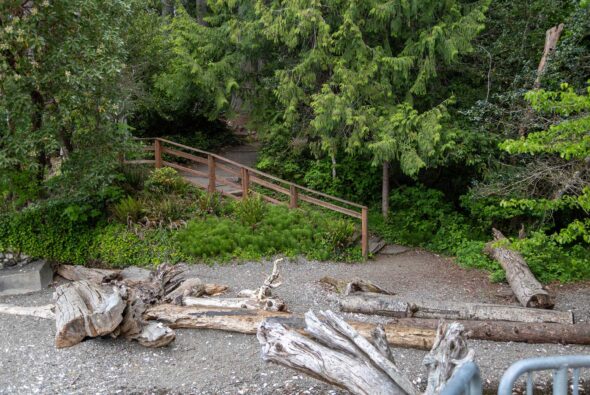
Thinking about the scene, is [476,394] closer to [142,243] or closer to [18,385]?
[18,385]

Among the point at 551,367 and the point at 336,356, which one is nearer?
the point at 551,367

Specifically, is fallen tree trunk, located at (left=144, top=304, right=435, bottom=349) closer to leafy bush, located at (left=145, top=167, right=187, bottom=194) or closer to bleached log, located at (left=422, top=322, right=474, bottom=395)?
bleached log, located at (left=422, top=322, right=474, bottom=395)

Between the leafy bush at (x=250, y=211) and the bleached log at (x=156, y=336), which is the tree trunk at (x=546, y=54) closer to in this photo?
the leafy bush at (x=250, y=211)

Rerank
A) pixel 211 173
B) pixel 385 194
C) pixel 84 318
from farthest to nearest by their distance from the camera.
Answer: pixel 385 194 → pixel 211 173 → pixel 84 318

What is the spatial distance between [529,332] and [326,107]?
627 centimetres

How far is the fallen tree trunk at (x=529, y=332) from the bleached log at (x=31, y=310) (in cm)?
502

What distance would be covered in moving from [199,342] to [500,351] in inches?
144

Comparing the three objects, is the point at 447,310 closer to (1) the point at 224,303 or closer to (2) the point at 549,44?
(1) the point at 224,303

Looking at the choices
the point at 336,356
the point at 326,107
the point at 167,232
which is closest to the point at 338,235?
the point at 326,107

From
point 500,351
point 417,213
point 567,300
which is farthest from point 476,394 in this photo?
point 417,213

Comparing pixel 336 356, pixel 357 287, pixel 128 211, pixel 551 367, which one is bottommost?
pixel 357 287

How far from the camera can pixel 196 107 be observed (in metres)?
17.3

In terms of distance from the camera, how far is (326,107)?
11.8 metres

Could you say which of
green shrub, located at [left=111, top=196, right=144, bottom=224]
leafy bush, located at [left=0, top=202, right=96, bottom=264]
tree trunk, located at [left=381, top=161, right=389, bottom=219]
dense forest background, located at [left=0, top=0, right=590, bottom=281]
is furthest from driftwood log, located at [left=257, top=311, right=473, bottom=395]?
tree trunk, located at [left=381, top=161, right=389, bottom=219]
